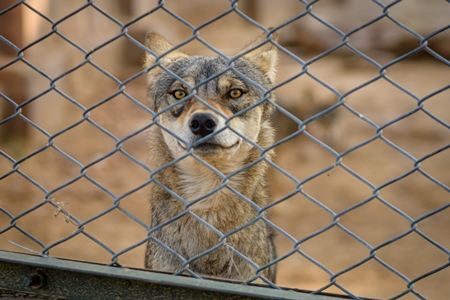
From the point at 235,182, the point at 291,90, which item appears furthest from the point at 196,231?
the point at 291,90

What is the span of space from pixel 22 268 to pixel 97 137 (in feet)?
17.4

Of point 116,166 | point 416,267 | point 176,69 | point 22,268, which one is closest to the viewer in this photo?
point 22,268

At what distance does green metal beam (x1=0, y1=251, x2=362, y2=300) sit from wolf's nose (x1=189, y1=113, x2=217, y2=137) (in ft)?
3.25

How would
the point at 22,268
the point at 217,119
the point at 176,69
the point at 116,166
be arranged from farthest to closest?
the point at 116,166, the point at 176,69, the point at 217,119, the point at 22,268

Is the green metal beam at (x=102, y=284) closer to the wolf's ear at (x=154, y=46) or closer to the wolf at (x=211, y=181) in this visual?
the wolf at (x=211, y=181)

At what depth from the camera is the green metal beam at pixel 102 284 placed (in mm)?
2494

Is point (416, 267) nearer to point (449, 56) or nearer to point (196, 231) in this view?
point (196, 231)

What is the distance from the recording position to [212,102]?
375 cm

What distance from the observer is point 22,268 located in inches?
106

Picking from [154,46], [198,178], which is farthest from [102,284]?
[154,46]

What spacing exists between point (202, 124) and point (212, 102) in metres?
0.46

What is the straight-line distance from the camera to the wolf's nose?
330 cm

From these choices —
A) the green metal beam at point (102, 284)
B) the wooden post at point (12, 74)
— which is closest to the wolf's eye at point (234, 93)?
the green metal beam at point (102, 284)

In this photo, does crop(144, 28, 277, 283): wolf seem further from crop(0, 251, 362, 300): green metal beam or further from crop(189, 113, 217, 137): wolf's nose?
crop(0, 251, 362, 300): green metal beam
